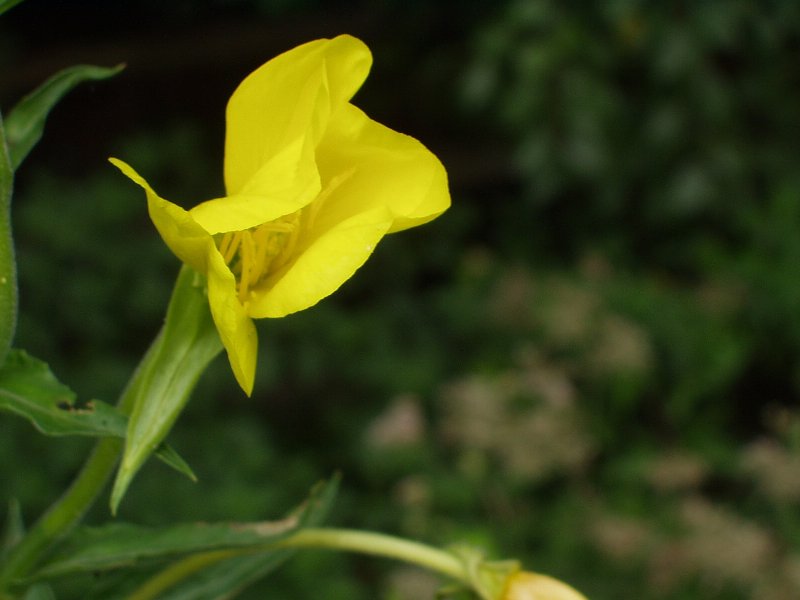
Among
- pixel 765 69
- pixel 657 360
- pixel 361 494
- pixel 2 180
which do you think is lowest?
pixel 361 494

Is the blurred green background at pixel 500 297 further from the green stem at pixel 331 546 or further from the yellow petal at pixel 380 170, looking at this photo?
the yellow petal at pixel 380 170

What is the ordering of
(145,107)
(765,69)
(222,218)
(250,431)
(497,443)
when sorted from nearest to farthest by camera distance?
(222,218)
(497,443)
(250,431)
(765,69)
(145,107)

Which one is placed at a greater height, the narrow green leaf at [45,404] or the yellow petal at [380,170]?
the yellow petal at [380,170]

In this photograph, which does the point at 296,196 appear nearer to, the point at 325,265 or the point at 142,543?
the point at 325,265

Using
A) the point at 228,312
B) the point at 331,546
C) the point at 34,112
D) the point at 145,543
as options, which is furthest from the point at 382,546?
the point at 34,112

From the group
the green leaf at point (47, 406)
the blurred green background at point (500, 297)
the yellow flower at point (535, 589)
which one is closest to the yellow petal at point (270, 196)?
the green leaf at point (47, 406)

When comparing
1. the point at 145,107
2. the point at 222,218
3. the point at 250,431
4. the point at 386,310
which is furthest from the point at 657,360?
the point at 222,218

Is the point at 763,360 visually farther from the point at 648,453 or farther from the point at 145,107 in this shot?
the point at 145,107
